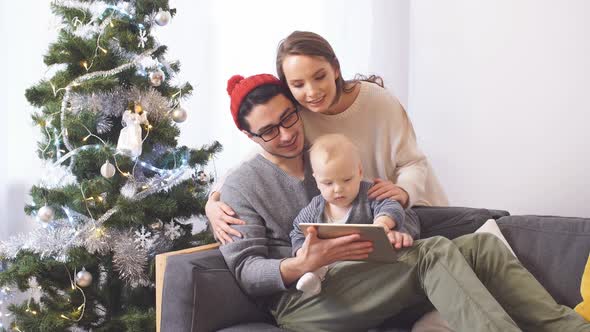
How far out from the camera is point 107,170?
2432 millimetres

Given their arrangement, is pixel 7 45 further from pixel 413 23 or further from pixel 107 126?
pixel 413 23

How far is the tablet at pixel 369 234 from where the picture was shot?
1912mm

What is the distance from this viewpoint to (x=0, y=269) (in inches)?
99.2

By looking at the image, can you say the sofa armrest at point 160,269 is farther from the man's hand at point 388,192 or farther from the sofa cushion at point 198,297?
the man's hand at point 388,192

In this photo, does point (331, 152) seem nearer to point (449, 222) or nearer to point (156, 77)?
point (449, 222)

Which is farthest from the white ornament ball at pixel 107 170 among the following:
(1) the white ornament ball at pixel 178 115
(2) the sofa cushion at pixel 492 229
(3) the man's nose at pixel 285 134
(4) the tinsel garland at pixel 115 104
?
(2) the sofa cushion at pixel 492 229

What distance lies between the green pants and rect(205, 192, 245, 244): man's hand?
25 centimetres

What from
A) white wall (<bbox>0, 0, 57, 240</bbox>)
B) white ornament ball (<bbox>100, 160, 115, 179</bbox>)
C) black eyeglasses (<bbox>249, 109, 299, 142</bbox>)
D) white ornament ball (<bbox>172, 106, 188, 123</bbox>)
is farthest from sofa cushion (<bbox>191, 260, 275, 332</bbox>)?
white wall (<bbox>0, 0, 57, 240</bbox>)

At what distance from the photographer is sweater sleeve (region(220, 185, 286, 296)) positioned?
2.14 metres

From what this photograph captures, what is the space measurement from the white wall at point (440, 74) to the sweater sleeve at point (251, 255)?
1.13 metres

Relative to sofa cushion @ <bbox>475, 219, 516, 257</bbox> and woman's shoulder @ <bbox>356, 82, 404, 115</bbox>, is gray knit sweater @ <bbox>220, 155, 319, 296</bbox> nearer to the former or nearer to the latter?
woman's shoulder @ <bbox>356, 82, 404, 115</bbox>

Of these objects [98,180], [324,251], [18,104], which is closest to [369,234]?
[324,251]

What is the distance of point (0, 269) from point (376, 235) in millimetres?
1377

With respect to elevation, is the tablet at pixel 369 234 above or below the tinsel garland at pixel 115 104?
below
